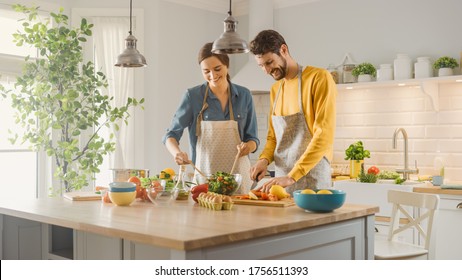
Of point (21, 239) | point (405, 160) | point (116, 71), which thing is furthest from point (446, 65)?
point (21, 239)

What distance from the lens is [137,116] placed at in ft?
18.6

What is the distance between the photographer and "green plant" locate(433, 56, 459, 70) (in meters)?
4.67

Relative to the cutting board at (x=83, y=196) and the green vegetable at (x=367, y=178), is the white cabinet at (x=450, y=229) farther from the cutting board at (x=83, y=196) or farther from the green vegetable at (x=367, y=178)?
the cutting board at (x=83, y=196)

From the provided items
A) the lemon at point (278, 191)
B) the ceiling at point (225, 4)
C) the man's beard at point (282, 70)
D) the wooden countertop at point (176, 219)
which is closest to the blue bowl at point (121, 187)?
the wooden countertop at point (176, 219)

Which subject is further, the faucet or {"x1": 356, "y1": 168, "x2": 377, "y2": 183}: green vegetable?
the faucet

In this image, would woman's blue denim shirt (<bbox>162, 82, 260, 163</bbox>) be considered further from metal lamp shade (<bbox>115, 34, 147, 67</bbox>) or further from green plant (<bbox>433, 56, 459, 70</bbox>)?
green plant (<bbox>433, 56, 459, 70</bbox>)

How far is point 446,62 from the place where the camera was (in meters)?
4.66

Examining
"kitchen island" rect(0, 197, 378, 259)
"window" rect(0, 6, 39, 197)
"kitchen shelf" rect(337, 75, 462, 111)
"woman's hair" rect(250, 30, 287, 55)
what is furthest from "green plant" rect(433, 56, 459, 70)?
"window" rect(0, 6, 39, 197)

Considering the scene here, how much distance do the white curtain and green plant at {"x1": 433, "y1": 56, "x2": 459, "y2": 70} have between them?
290 cm

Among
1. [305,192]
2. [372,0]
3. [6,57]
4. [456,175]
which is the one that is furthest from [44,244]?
[372,0]

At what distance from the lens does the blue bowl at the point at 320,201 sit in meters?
2.41

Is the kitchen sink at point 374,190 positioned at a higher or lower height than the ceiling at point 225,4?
lower

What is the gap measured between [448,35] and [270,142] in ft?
7.67

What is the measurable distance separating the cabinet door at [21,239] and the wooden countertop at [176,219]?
10 cm
